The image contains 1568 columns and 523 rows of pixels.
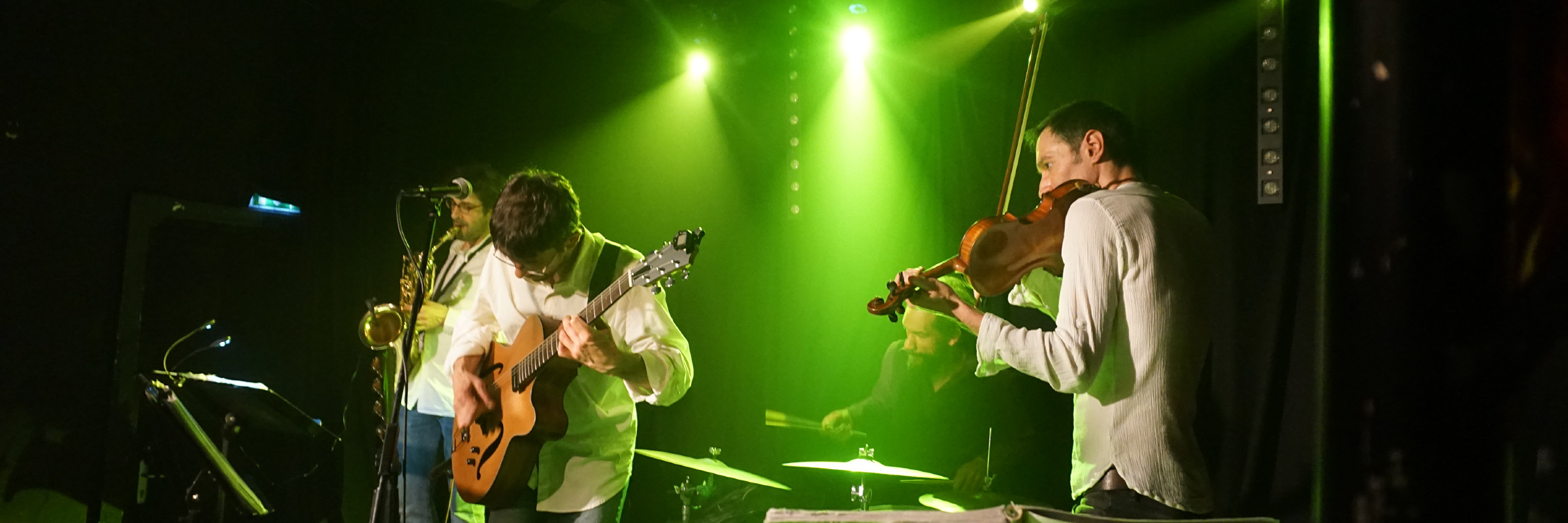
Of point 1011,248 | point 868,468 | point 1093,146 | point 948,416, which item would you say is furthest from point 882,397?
point 1093,146

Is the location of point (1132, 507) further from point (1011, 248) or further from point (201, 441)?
point (201, 441)

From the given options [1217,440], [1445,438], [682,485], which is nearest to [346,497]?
[682,485]

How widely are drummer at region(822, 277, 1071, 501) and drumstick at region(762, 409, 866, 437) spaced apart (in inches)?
3.0

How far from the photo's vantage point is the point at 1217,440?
2.95 meters

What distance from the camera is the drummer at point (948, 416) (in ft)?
11.2

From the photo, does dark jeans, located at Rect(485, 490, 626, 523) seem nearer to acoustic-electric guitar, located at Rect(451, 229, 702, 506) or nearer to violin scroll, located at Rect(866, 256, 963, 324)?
acoustic-electric guitar, located at Rect(451, 229, 702, 506)

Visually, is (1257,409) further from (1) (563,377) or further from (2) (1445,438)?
(2) (1445,438)

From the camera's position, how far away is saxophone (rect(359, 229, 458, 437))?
379cm

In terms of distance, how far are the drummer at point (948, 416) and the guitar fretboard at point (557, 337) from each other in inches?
60.6

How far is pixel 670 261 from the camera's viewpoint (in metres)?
2.43

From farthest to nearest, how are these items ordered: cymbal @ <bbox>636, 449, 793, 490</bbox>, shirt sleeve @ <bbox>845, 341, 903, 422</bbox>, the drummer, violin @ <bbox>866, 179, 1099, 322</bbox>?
shirt sleeve @ <bbox>845, 341, 903, 422</bbox> → the drummer → cymbal @ <bbox>636, 449, 793, 490</bbox> → violin @ <bbox>866, 179, 1099, 322</bbox>

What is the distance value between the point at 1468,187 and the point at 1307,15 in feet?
10.1

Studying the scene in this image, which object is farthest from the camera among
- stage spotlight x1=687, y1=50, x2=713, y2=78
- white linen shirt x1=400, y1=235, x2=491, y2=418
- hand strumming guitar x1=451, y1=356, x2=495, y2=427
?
stage spotlight x1=687, y1=50, x2=713, y2=78

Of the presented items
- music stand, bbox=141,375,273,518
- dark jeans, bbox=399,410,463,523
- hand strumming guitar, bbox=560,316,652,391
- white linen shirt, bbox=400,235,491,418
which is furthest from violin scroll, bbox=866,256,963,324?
music stand, bbox=141,375,273,518
